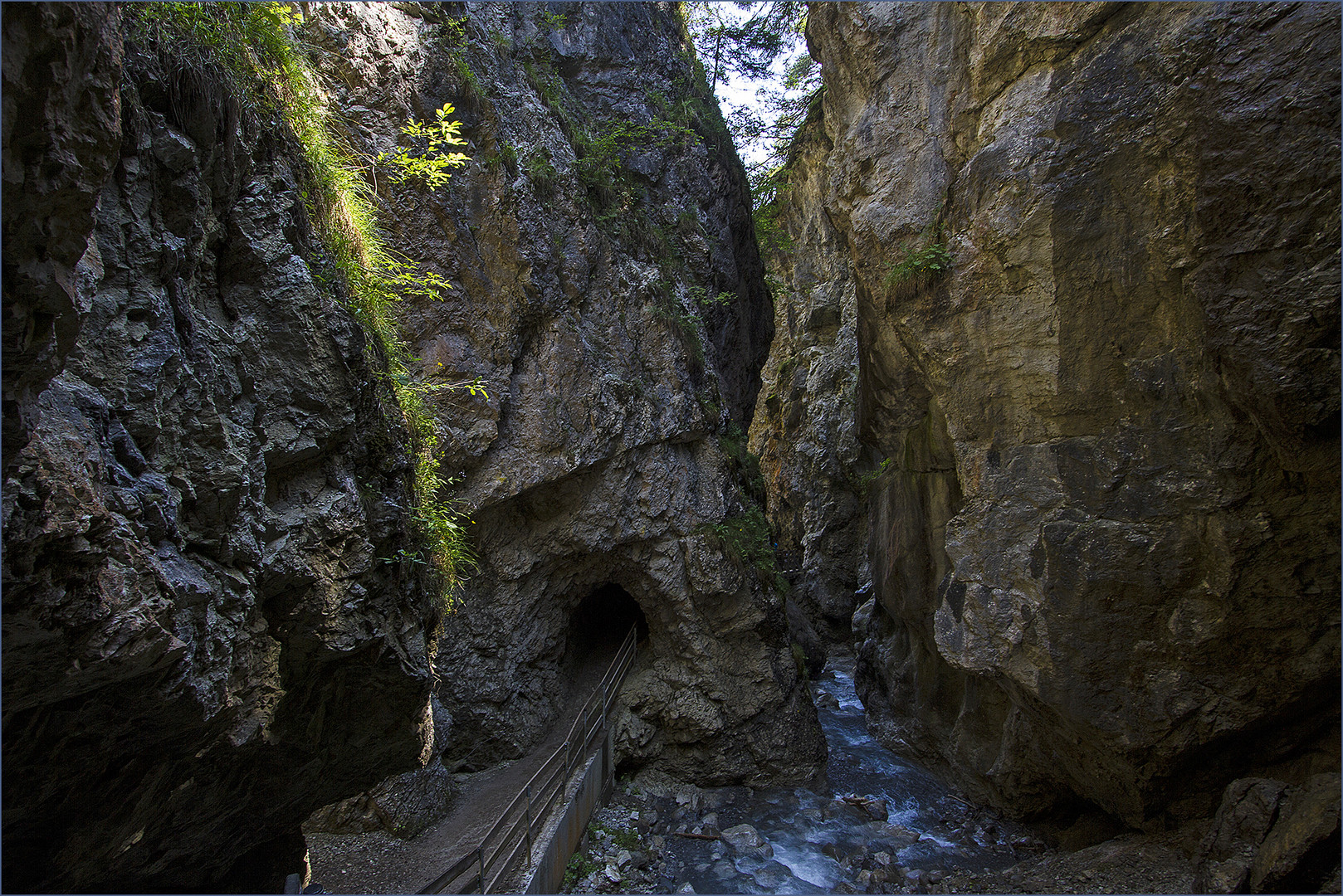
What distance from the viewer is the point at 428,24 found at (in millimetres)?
9398

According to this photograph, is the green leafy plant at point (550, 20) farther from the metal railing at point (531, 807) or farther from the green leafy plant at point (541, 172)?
the metal railing at point (531, 807)

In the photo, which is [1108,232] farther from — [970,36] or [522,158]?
[522,158]

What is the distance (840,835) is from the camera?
935 cm

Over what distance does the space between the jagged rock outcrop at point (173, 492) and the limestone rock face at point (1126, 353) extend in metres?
6.48

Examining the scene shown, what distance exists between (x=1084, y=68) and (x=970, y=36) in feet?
6.12

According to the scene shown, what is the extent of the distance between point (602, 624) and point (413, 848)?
6.19 m

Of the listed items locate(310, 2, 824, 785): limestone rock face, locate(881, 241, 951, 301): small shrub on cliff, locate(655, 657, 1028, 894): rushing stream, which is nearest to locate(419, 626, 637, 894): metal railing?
locate(310, 2, 824, 785): limestone rock face

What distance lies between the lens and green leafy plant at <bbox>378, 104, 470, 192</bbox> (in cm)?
593

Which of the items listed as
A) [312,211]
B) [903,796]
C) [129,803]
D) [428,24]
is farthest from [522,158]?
[903,796]

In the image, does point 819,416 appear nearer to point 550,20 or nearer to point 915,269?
point 915,269

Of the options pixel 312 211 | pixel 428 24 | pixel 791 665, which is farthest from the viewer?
pixel 791 665

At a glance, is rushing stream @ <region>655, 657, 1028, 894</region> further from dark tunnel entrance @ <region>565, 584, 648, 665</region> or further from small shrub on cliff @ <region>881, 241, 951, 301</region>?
small shrub on cliff @ <region>881, 241, 951, 301</region>

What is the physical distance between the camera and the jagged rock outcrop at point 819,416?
62.7 ft

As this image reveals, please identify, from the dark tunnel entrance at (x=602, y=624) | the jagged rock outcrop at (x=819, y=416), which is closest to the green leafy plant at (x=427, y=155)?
the dark tunnel entrance at (x=602, y=624)
